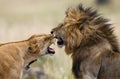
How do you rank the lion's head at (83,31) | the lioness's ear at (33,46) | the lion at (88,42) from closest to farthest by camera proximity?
the lioness's ear at (33,46)
the lion at (88,42)
the lion's head at (83,31)

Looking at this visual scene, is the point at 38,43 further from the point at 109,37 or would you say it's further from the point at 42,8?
the point at 42,8

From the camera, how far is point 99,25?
11203mm

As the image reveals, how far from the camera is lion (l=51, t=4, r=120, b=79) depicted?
428 inches

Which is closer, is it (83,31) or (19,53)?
(19,53)

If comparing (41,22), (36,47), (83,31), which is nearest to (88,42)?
(83,31)

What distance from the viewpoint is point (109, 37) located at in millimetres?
11148

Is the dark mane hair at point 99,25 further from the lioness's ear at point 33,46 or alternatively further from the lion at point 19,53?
the lioness's ear at point 33,46

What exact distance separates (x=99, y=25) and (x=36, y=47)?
134 cm

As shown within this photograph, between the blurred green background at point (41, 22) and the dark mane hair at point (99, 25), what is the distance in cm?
163

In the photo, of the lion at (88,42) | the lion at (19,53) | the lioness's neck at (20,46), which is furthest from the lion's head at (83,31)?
the lioness's neck at (20,46)

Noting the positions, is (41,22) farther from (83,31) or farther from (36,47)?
(36,47)

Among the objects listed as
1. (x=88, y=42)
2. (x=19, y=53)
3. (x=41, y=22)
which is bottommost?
(x=41, y=22)

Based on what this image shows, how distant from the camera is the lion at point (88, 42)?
10.9 meters

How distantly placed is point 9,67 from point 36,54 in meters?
0.62
